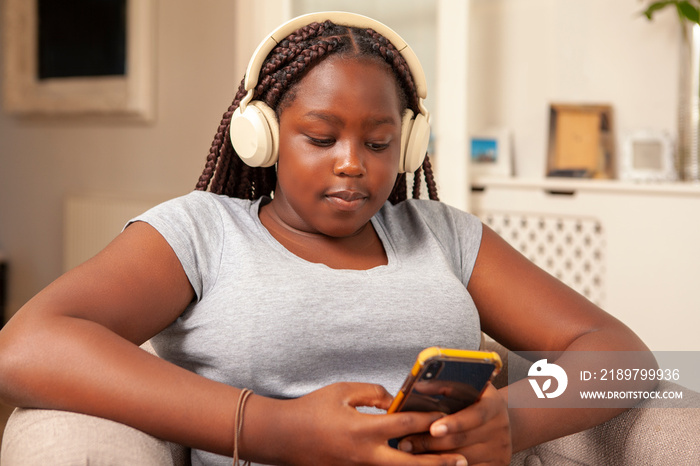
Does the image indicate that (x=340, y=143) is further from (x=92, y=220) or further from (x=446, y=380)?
(x=92, y=220)

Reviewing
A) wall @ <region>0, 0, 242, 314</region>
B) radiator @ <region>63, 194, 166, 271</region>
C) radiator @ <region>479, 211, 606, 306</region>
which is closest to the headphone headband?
radiator @ <region>479, 211, 606, 306</region>

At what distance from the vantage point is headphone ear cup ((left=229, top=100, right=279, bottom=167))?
103 cm

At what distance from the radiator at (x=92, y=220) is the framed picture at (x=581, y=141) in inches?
65.0

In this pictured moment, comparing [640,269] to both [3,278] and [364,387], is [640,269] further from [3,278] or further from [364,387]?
[3,278]

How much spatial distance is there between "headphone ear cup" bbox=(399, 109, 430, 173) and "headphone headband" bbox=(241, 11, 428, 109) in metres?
0.06

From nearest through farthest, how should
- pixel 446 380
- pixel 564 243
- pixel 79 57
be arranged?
pixel 446 380 < pixel 564 243 < pixel 79 57

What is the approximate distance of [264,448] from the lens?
81cm

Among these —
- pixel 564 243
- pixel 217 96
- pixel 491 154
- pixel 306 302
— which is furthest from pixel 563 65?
pixel 306 302

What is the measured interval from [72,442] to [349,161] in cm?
48

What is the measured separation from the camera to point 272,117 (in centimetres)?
105

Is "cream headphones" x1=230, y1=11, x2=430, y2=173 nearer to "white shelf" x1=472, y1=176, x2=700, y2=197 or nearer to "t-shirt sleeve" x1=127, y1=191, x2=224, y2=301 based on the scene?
"t-shirt sleeve" x1=127, y1=191, x2=224, y2=301

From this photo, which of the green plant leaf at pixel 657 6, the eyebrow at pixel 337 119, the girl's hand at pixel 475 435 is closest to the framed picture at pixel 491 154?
the green plant leaf at pixel 657 6

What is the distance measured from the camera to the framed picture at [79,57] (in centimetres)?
320

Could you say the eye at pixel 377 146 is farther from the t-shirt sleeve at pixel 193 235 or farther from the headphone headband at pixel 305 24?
the t-shirt sleeve at pixel 193 235
